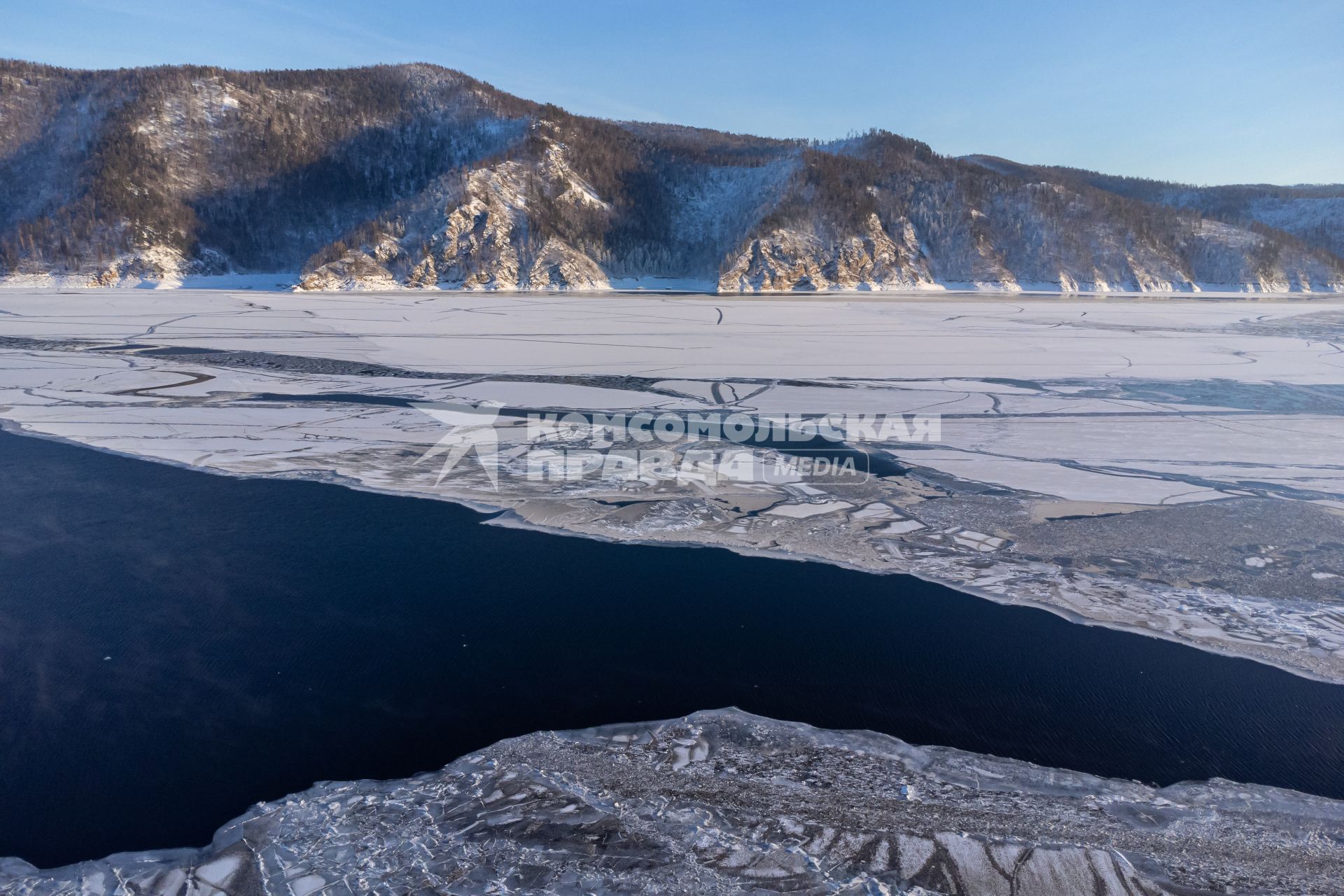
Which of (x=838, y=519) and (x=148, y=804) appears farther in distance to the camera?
(x=838, y=519)

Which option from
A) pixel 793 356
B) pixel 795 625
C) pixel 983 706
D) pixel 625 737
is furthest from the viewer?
pixel 793 356

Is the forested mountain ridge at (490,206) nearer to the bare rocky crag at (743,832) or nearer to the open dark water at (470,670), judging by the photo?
the open dark water at (470,670)

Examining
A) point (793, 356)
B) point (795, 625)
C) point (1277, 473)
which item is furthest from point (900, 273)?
point (795, 625)

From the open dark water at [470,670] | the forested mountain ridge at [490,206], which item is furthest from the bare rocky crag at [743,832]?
the forested mountain ridge at [490,206]

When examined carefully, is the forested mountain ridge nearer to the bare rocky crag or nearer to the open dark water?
the open dark water

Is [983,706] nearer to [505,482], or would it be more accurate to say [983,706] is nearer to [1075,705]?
[1075,705]

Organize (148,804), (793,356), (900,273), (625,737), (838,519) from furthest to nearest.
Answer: (900,273)
(793,356)
(838,519)
(625,737)
(148,804)

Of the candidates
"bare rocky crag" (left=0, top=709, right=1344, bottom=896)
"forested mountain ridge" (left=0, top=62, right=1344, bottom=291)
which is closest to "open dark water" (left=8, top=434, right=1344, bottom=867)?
"bare rocky crag" (left=0, top=709, right=1344, bottom=896)
